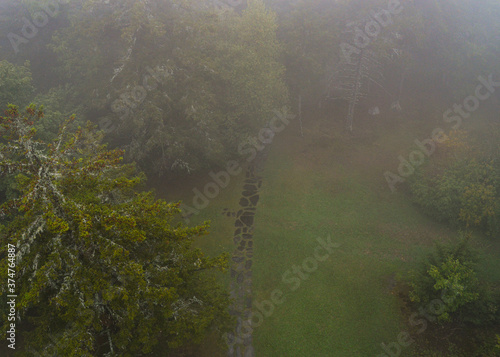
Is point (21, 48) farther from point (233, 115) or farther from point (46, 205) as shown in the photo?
point (46, 205)

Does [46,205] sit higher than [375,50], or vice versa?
[375,50]

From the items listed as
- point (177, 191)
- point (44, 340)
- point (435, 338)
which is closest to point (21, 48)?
point (177, 191)
